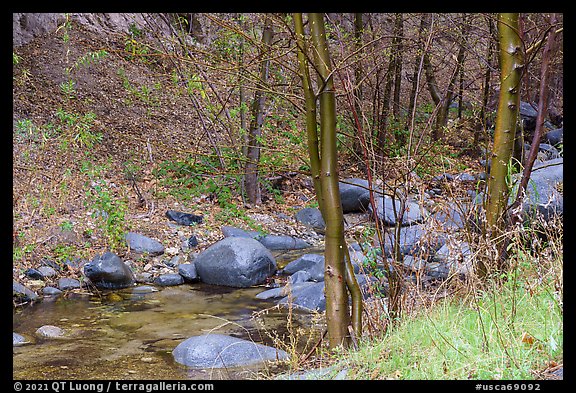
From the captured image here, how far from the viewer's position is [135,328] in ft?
19.8

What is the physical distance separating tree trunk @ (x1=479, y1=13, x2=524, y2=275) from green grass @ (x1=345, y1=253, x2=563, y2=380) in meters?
0.74

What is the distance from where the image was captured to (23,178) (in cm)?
855

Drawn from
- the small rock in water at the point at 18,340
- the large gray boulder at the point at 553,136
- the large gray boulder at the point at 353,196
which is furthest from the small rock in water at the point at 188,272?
the large gray boulder at the point at 553,136

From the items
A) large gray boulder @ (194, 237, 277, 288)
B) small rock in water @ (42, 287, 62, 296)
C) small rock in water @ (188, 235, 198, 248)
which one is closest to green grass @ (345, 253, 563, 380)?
large gray boulder @ (194, 237, 277, 288)

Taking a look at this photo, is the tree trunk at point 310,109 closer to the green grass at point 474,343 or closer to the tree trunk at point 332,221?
the tree trunk at point 332,221

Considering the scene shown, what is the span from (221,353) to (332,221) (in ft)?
5.84

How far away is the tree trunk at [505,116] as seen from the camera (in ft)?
13.7

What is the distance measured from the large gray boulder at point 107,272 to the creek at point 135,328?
18 centimetres

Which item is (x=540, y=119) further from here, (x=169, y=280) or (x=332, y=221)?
(x=169, y=280)

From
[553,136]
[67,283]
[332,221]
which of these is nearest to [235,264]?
[67,283]

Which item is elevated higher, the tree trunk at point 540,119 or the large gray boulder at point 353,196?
the tree trunk at point 540,119

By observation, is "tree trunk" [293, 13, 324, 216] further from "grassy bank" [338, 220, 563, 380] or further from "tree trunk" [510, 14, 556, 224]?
"tree trunk" [510, 14, 556, 224]

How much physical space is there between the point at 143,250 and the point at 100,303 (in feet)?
5.69

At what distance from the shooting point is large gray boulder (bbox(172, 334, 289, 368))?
4824 millimetres
